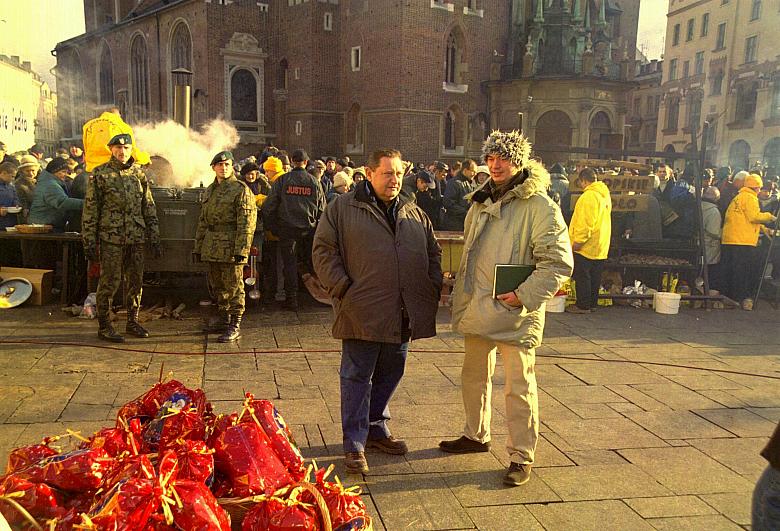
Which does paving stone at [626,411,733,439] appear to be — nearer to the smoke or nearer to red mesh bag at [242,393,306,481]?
red mesh bag at [242,393,306,481]

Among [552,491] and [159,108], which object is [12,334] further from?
[159,108]

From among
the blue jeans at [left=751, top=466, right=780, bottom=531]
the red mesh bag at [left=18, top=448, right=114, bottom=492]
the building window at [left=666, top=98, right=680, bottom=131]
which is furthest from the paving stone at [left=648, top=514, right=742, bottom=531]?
the building window at [left=666, top=98, right=680, bottom=131]

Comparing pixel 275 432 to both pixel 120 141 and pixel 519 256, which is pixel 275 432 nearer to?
pixel 519 256

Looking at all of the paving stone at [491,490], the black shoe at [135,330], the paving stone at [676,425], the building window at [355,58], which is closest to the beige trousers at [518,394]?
the paving stone at [491,490]

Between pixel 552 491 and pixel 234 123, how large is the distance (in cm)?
3493

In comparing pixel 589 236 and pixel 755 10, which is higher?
pixel 755 10

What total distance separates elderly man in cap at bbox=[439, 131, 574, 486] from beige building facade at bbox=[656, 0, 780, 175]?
1536 inches

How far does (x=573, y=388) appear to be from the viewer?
6.01 meters

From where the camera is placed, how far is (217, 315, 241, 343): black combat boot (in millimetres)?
7156

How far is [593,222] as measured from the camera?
9.26 meters

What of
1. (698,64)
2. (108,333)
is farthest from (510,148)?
(698,64)

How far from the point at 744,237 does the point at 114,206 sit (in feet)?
30.0

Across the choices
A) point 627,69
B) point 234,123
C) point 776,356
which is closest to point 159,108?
point 234,123

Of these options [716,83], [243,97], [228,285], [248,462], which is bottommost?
[228,285]
